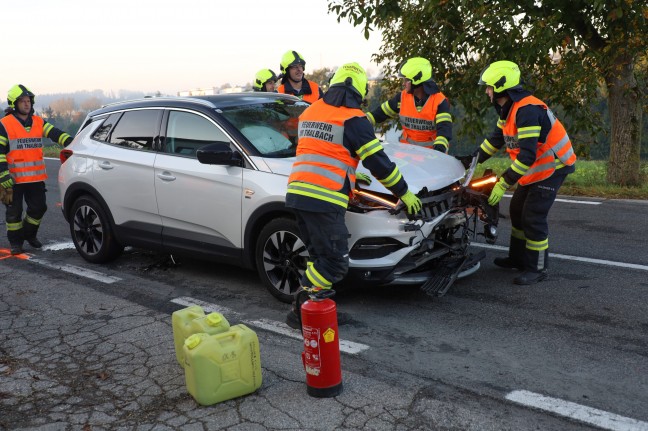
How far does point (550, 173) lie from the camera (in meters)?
6.11

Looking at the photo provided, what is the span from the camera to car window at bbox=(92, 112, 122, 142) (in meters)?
7.20

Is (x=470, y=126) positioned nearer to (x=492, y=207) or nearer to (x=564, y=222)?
(x=564, y=222)

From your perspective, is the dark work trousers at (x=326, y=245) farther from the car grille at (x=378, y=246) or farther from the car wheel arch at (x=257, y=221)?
the car wheel arch at (x=257, y=221)

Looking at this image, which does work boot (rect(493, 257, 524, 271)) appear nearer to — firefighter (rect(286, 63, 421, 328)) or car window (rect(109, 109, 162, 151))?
firefighter (rect(286, 63, 421, 328))

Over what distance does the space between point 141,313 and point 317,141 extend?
220cm

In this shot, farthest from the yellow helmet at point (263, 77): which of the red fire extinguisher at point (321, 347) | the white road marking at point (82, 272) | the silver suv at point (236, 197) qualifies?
the red fire extinguisher at point (321, 347)

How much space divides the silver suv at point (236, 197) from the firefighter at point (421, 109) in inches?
42.8

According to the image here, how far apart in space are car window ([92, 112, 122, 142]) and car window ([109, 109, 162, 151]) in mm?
74

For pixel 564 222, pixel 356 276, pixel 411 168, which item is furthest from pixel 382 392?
pixel 564 222

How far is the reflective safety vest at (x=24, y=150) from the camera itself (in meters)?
8.03

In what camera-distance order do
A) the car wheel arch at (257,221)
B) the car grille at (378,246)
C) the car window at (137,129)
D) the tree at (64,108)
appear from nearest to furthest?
the car grille at (378,246), the car wheel arch at (257,221), the car window at (137,129), the tree at (64,108)

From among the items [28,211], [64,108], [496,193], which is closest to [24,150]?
[28,211]

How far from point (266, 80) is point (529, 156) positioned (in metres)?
5.73

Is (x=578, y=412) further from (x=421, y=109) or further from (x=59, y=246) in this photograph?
(x=59, y=246)
